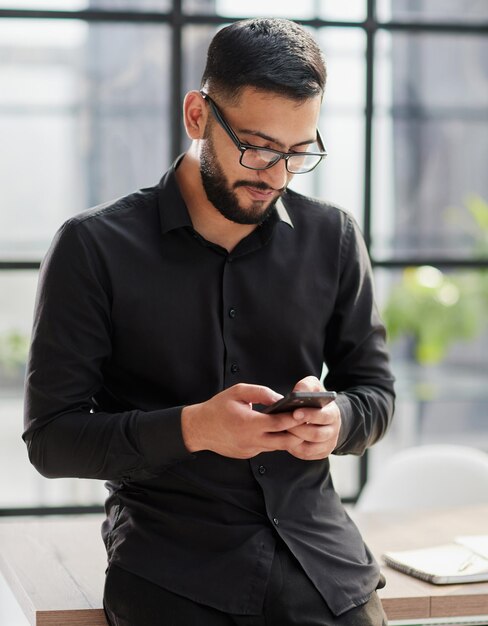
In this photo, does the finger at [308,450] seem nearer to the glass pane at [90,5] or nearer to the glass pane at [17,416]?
the glass pane at [17,416]

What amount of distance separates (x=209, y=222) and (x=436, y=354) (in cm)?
201

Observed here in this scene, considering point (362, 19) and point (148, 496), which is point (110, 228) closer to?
point (148, 496)

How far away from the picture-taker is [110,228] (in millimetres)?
2156

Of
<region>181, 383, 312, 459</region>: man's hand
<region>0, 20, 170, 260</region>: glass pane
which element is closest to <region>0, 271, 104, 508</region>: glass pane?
<region>0, 20, 170, 260</region>: glass pane

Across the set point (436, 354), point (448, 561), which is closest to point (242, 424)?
point (448, 561)

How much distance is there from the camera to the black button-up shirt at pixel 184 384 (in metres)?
2.02

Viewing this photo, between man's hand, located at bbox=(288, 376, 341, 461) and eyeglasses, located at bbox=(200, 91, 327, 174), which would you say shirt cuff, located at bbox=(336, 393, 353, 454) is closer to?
man's hand, located at bbox=(288, 376, 341, 461)

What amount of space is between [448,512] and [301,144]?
4.24 feet

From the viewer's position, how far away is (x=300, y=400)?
6.01 feet

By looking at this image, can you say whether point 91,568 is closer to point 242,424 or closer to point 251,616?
point 251,616

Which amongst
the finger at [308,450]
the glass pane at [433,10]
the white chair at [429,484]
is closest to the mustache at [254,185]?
the finger at [308,450]

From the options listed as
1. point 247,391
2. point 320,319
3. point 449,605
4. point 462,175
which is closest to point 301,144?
point 320,319

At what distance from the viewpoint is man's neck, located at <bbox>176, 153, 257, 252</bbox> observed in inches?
88.0

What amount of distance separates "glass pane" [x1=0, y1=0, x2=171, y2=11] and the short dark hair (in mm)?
1586
